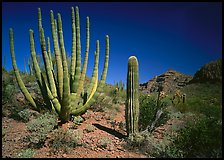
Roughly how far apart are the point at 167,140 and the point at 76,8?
208 inches

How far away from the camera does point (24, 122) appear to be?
7.97 metres

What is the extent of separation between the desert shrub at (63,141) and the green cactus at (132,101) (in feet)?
5.33

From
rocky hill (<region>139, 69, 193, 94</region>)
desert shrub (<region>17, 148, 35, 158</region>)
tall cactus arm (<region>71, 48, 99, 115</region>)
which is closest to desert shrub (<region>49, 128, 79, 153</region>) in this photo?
desert shrub (<region>17, 148, 35, 158</region>)

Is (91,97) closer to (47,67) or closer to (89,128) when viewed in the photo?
(89,128)

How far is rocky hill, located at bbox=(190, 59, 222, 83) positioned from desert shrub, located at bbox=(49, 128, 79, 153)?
18.7 meters

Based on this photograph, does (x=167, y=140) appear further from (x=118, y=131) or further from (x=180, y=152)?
(x=118, y=131)

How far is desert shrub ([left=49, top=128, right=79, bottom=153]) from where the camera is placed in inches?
224

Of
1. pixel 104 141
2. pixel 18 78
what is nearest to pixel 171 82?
pixel 18 78

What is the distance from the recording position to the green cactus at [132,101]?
22.2 ft

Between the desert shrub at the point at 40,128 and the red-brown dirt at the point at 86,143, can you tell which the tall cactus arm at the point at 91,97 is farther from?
the desert shrub at the point at 40,128

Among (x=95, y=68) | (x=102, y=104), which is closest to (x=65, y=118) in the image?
(x=95, y=68)

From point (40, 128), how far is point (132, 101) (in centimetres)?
284

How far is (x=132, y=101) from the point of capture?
269 inches

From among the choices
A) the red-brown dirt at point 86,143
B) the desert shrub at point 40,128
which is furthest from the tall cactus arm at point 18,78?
the desert shrub at point 40,128
